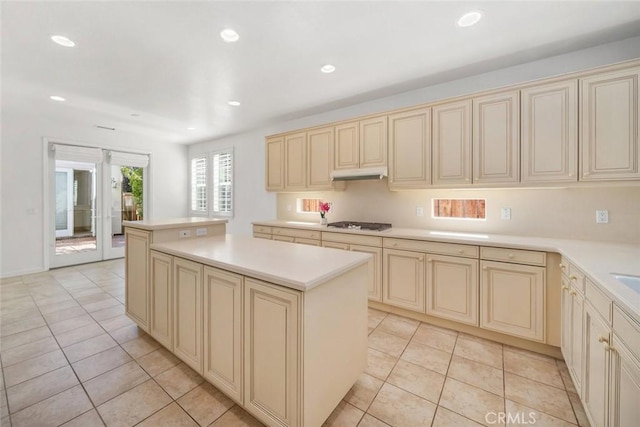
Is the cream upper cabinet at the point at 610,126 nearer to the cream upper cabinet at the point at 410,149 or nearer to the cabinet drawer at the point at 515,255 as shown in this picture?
the cabinet drawer at the point at 515,255

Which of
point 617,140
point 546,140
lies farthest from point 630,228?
point 546,140

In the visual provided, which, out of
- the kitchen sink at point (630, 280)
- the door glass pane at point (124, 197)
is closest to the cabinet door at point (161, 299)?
the kitchen sink at point (630, 280)

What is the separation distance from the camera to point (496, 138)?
2549mm

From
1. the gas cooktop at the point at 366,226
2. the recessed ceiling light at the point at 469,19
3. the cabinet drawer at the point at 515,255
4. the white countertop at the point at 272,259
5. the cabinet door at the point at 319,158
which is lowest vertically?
the cabinet drawer at the point at 515,255

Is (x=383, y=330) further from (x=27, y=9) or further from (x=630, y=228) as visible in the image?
(x=27, y=9)

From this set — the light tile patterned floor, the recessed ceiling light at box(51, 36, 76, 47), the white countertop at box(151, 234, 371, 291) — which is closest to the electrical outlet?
the light tile patterned floor

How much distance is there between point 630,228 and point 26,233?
320 inches

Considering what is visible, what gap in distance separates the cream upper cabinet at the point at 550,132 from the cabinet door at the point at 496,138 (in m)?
0.07

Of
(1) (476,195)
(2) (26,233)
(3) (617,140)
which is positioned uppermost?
(3) (617,140)

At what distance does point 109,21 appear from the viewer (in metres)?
2.04

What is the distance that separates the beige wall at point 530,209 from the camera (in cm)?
228

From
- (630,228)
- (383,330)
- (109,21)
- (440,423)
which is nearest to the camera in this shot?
(440,423)

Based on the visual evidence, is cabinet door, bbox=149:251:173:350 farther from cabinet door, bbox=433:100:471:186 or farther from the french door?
the french door

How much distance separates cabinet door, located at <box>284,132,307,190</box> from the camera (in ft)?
13.3
